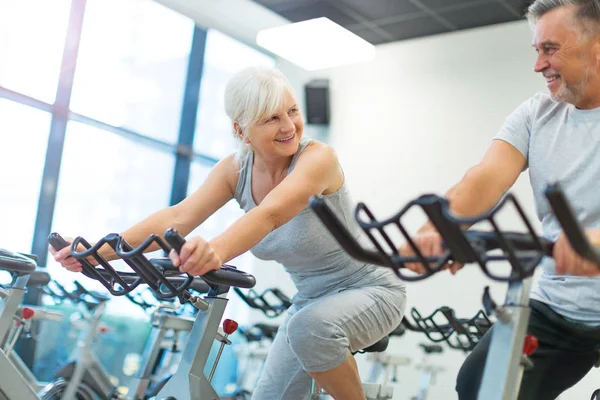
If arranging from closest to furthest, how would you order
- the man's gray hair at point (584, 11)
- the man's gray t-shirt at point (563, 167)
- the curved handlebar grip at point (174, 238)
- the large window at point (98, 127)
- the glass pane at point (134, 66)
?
the curved handlebar grip at point (174, 238), the man's gray t-shirt at point (563, 167), the man's gray hair at point (584, 11), the large window at point (98, 127), the glass pane at point (134, 66)

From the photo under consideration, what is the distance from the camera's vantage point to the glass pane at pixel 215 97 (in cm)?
690

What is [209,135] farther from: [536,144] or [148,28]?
[536,144]

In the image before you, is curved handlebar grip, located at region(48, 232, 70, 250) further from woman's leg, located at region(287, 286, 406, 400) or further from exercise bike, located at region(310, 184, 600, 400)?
exercise bike, located at region(310, 184, 600, 400)

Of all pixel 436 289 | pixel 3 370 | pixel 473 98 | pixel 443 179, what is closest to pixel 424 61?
pixel 473 98

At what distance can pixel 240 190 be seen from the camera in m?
2.38

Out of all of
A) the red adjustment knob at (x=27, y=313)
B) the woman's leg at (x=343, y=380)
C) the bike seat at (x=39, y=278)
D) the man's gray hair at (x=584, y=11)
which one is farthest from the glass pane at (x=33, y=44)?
the man's gray hair at (x=584, y=11)

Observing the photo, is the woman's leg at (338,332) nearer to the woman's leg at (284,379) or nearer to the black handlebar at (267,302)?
the woman's leg at (284,379)

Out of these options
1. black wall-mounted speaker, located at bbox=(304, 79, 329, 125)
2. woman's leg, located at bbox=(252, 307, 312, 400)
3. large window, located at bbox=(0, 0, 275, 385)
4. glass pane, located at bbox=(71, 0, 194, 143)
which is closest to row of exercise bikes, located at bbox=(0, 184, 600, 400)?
woman's leg, located at bbox=(252, 307, 312, 400)

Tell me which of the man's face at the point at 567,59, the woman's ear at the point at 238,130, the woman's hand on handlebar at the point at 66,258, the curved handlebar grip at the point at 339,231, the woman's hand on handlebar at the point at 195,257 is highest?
the man's face at the point at 567,59

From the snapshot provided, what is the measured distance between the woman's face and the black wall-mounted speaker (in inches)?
197

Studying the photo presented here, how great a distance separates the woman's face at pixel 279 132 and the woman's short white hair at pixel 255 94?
18 mm

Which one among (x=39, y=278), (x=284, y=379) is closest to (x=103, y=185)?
(x=39, y=278)

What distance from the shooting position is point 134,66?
627cm

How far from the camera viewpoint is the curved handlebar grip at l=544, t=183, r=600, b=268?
838 millimetres
